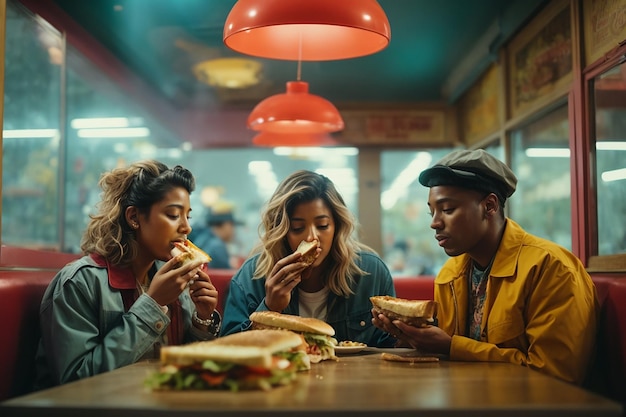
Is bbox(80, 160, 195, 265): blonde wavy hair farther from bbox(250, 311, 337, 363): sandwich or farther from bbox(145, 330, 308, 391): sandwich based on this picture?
bbox(145, 330, 308, 391): sandwich

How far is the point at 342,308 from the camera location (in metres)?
3.35

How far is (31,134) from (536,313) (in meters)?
4.69

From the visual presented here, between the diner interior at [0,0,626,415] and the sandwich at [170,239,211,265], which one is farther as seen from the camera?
the diner interior at [0,0,626,415]

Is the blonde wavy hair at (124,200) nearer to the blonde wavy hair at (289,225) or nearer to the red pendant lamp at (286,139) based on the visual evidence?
the blonde wavy hair at (289,225)

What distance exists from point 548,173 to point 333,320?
10.7ft

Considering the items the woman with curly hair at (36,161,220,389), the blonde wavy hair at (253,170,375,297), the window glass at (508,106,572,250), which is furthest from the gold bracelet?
the window glass at (508,106,572,250)

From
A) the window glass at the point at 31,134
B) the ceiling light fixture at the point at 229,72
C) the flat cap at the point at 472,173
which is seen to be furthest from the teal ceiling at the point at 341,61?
the flat cap at the point at 472,173

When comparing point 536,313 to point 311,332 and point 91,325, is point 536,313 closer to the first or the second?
point 311,332

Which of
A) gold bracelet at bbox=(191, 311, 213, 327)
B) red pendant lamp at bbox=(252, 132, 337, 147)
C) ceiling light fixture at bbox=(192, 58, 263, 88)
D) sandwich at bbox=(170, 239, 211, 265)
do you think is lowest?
gold bracelet at bbox=(191, 311, 213, 327)

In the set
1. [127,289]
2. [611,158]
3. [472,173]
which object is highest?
[611,158]

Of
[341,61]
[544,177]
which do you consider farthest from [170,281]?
[341,61]

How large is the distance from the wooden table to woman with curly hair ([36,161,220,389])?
54 cm

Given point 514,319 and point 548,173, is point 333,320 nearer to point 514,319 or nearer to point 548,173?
point 514,319

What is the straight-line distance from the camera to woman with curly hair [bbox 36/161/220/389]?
263 centimetres
